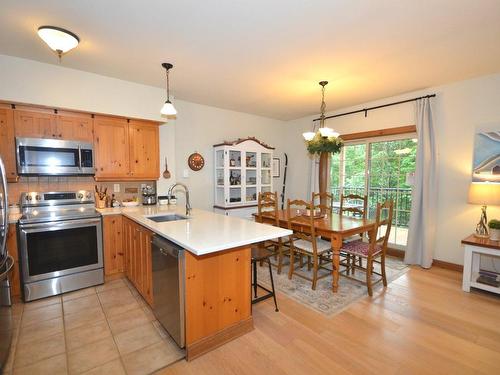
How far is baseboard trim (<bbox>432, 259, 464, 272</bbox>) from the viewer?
A: 339 cm

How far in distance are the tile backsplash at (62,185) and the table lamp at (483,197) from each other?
4.41 metres

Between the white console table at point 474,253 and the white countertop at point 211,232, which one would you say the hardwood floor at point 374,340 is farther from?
the white countertop at point 211,232

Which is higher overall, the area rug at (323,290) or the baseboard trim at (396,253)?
the baseboard trim at (396,253)

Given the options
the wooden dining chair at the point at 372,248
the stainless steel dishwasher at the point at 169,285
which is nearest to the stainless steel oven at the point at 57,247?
the stainless steel dishwasher at the point at 169,285

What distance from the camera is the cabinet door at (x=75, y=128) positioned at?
292cm

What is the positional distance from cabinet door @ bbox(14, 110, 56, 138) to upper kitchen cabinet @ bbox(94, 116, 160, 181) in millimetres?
444

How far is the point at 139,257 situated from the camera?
257cm

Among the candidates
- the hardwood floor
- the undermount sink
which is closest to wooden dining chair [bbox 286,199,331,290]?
the hardwood floor

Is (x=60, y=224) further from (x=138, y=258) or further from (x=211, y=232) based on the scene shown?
(x=211, y=232)

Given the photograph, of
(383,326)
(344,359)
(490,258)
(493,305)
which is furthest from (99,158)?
(490,258)

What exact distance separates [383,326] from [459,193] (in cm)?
239

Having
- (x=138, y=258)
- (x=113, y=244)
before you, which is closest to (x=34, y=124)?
(x=113, y=244)

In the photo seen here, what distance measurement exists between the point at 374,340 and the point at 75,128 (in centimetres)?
384

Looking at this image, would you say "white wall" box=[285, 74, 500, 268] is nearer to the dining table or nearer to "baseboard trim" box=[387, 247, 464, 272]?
"baseboard trim" box=[387, 247, 464, 272]
